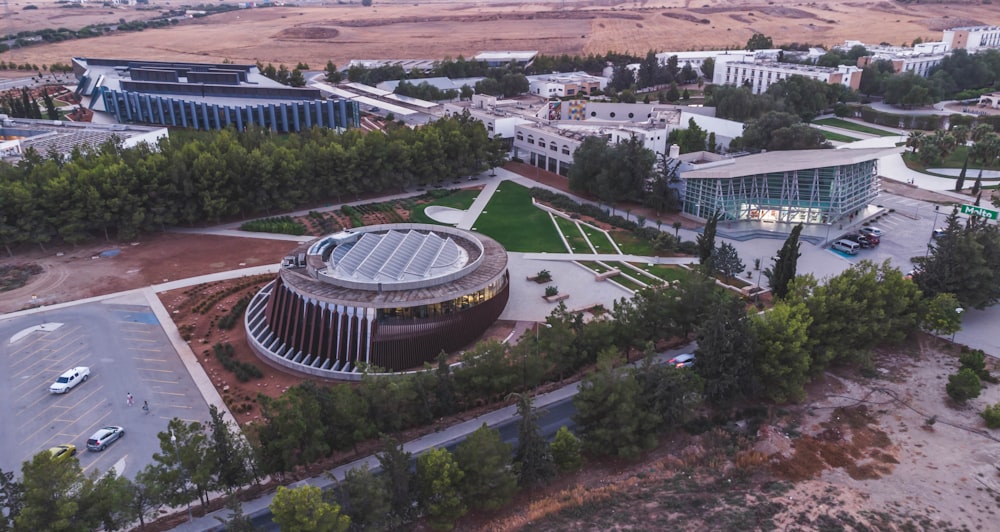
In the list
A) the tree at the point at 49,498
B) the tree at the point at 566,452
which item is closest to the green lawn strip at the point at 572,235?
the tree at the point at 566,452

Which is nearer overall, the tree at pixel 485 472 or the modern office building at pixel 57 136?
the tree at pixel 485 472

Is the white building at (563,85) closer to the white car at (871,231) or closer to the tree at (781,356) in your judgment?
the white car at (871,231)

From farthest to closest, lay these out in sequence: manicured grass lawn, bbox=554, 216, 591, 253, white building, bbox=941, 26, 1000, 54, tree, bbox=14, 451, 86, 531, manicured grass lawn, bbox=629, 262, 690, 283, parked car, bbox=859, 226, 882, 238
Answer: white building, bbox=941, 26, 1000, 54, parked car, bbox=859, 226, 882, 238, manicured grass lawn, bbox=554, 216, 591, 253, manicured grass lawn, bbox=629, 262, 690, 283, tree, bbox=14, 451, 86, 531

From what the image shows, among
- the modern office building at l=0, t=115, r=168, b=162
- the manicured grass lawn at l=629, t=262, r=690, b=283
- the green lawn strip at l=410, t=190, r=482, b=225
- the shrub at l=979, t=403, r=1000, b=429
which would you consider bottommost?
the shrub at l=979, t=403, r=1000, b=429

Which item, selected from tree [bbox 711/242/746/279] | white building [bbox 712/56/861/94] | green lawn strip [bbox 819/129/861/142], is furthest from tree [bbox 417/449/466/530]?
white building [bbox 712/56/861/94]

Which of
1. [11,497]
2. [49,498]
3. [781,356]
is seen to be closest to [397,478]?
[49,498]

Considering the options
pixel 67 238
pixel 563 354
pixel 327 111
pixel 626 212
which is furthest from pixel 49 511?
pixel 327 111

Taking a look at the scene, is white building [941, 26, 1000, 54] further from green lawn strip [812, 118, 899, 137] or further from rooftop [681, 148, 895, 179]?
rooftop [681, 148, 895, 179]
